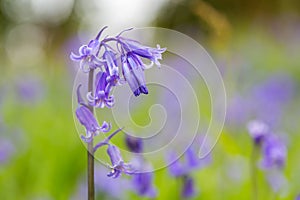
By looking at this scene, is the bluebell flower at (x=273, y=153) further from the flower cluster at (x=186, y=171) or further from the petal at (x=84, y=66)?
the petal at (x=84, y=66)

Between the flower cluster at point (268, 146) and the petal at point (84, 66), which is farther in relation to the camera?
the flower cluster at point (268, 146)

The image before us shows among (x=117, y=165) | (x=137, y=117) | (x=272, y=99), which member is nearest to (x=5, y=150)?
(x=117, y=165)

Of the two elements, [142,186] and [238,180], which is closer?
[142,186]

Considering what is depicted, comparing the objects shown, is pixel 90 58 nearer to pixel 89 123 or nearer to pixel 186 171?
pixel 89 123

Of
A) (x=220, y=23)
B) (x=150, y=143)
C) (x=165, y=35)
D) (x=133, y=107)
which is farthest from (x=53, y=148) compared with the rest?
(x=165, y=35)

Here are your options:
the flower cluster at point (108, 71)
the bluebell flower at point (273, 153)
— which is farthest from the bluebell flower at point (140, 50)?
the bluebell flower at point (273, 153)

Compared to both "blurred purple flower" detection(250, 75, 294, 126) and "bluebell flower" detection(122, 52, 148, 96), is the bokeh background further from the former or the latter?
"bluebell flower" detection(122, 52, 148, 96)

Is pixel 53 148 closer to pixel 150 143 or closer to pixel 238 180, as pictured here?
pixel 150 143

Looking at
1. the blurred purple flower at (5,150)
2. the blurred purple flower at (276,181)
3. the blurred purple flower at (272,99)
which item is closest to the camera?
the blurred purple flower at (276,181)

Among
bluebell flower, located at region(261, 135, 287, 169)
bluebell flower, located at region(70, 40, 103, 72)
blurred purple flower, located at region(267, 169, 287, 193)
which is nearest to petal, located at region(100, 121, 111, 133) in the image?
bluebell flower, located at region(70, 40, 103, 72)

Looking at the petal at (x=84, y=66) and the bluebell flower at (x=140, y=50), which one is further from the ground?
the bluebell flower at (x=140, y=50)
